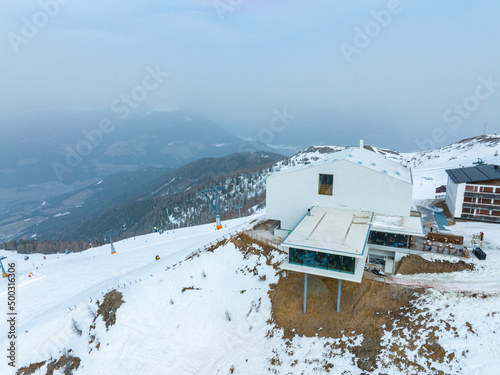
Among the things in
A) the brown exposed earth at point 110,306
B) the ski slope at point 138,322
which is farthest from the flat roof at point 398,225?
the brown exposed earth at point 110,306

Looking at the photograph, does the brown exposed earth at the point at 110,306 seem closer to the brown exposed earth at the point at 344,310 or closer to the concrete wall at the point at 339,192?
the brown exposed earth at the point at 344,310

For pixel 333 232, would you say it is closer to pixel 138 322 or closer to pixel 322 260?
pixel 322 260

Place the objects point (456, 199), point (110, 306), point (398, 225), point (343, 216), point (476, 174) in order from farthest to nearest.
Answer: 1. point (476, 174)
2. point (456, 199)
3. point (110, 306)
4. point (343, 216)
5. point (398, 225)

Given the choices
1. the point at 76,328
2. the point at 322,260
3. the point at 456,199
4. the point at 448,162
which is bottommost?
the point at 76,328

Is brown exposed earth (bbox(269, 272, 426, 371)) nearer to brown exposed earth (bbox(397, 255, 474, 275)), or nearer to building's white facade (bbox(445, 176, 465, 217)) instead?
brown exposed earth (bbox(397, 255, 474, 275))

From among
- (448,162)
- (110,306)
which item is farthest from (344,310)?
(448,162)

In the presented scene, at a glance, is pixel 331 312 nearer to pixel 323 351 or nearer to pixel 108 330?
pixel 323 351
